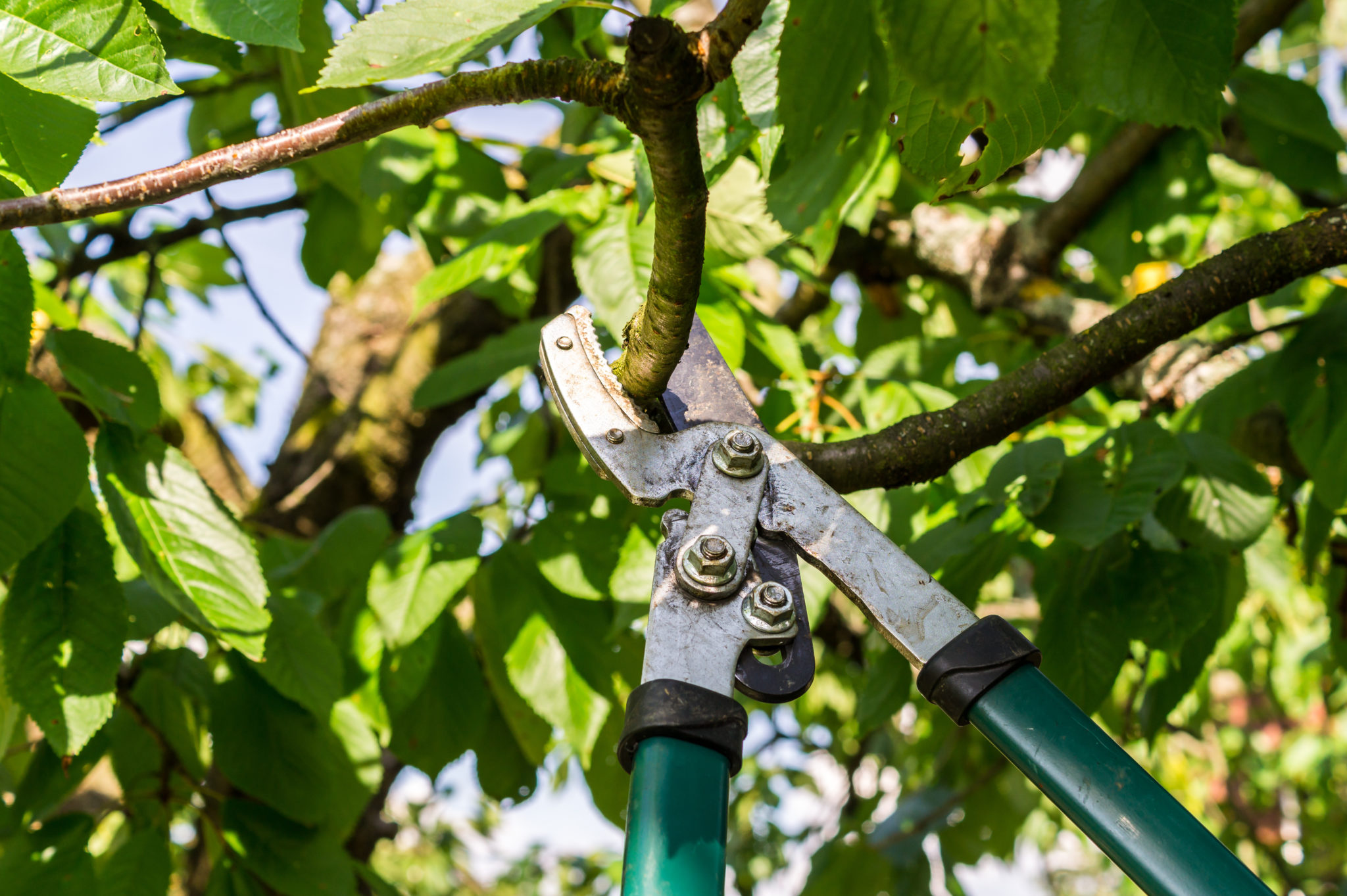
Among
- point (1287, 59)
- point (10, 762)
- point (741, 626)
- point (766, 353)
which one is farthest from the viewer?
point (1287, 59)

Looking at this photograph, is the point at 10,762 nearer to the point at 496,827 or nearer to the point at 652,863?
the point at 652,863

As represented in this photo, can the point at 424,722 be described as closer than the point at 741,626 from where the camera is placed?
No

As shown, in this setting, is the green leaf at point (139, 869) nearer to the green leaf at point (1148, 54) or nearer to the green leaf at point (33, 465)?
the green leaf at point (33, 465)

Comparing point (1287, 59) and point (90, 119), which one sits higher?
point (90, 119)

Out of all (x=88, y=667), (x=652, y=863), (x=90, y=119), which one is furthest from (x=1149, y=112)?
(x=88, y=667)

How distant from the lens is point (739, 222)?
1688mm

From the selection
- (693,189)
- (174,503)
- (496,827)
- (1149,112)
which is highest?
(693,189)

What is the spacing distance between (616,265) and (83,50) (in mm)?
817

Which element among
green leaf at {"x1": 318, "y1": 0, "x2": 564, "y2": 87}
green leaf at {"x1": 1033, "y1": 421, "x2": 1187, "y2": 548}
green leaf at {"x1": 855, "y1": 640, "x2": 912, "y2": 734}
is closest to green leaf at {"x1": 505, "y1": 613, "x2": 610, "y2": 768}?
green leaf at {"x1": 855, "y1": 640, "x2": 912, "y2": 734}

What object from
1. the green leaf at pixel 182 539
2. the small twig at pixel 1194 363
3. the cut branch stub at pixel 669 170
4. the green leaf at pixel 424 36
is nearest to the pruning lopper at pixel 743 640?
the cut branch stub at pixel 669 170

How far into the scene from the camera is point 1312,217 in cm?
102

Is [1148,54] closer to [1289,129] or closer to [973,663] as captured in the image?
[973,663]

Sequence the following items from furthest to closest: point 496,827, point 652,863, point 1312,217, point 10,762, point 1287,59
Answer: point 496,827
point 1287,59
point 10,762
point 1312,217
point 652,863

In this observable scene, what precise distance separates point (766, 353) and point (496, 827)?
4939mm
